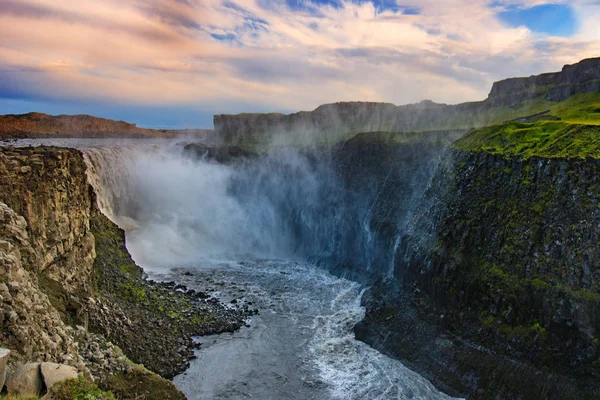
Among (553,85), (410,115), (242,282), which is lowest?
(242,282)

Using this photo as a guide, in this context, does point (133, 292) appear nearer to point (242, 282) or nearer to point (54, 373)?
point (242, 282)

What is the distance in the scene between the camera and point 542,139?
3269 cm

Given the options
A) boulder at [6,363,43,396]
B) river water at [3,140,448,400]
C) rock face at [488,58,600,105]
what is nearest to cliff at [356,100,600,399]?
river water at [3,140,448,400]

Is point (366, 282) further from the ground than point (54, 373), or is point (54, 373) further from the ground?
point (54, 373)

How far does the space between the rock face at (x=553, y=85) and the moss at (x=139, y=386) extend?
60.7 metres

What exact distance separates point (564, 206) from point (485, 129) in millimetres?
13617

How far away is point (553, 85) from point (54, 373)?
7593 cm

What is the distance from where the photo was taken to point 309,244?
2354 inches

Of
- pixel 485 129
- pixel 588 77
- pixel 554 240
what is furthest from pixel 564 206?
pixel 588 77

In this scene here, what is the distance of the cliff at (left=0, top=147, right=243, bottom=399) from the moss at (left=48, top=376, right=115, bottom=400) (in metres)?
1.46

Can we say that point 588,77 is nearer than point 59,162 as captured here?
No

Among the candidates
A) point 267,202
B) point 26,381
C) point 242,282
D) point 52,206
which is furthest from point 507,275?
point 267,202

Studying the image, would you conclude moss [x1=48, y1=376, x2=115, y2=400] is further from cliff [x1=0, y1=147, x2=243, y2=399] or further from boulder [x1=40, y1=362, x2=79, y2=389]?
cliff [x1=0, y1=147, x2=243, y2=399]

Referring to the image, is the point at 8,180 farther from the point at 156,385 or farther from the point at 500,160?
the point at 500,160
